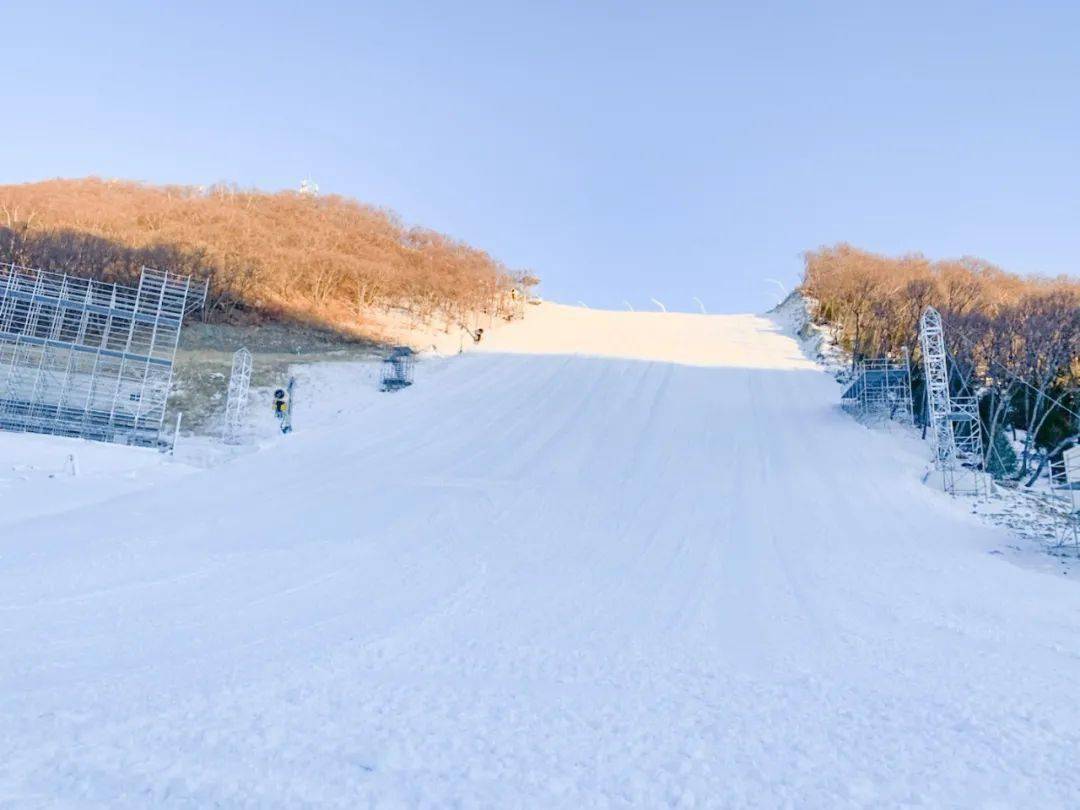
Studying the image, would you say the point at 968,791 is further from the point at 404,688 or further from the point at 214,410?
the point at 214,410

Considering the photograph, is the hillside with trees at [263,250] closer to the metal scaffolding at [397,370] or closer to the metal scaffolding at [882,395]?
the metal scaffolding at [397,370]

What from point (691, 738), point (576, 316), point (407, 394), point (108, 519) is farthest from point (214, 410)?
point (576, 316)

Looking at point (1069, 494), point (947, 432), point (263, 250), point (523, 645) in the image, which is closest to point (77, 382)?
point (263, 250)

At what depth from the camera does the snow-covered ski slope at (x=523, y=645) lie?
14.1ft

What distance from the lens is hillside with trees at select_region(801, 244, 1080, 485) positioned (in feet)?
72.0

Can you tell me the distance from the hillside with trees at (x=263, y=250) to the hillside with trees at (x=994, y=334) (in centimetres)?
2133

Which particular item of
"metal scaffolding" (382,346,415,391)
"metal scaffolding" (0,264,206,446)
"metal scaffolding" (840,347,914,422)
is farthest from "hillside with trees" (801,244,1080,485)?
"metal scaffolding" (0,264,206,446)

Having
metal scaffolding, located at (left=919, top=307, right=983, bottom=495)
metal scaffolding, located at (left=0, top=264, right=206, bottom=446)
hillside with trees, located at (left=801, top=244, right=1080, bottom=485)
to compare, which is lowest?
metal scaffolding, located at (left=0, top=264, right=206, bottom=446)

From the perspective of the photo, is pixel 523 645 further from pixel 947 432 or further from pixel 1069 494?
pixel 1069 494

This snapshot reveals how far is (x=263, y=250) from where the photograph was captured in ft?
123

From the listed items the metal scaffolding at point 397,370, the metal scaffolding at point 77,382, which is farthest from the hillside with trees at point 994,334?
the metal scaffolding at point 77,382

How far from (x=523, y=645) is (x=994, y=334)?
22697 millimetres

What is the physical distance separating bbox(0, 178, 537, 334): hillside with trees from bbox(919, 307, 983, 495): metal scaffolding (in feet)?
80.8

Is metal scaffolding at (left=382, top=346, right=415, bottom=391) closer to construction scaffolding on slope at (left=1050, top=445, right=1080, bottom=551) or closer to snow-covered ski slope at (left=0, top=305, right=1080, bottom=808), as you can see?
snow-covered ski slope at (left=0, top=305, right=1080, bottom=808)
